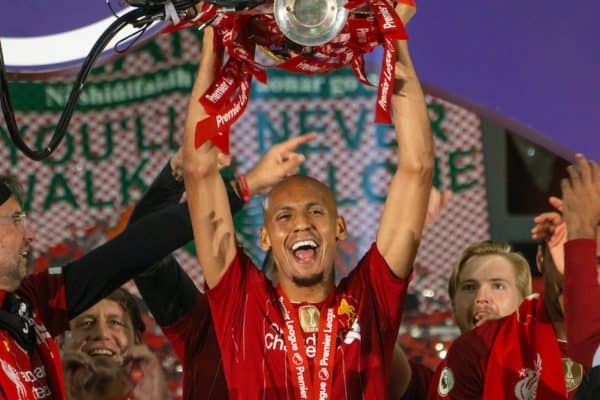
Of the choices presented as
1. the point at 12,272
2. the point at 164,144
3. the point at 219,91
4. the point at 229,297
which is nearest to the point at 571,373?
the point at 229,297

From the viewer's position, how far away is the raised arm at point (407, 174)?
138 inches

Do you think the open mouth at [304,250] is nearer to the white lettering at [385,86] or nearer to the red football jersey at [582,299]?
the white lettering at [385,86]

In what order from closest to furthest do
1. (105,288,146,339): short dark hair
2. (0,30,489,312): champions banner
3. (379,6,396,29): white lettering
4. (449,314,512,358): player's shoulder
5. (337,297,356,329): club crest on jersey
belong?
(379,6,396,29): white lettering
(337,297,356,329): club crest on jersey
(449,314,512,358): player's shoulder
(105,288,146,339): short dark hair
(0,30,489,312): champions banner

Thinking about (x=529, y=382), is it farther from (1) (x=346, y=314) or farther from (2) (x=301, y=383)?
(2) (x=301, y=383)

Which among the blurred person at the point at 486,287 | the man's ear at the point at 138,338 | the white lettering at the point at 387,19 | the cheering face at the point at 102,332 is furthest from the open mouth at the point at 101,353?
the white lettering at the point at 387,19

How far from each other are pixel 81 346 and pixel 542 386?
1470 millimetres

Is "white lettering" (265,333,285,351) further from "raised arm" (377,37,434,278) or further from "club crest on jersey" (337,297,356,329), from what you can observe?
"raised arm" (377,37,434,278)

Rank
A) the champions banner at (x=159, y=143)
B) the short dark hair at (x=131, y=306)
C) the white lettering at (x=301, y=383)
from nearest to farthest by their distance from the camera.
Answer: the white lettering at (x=301, y=383)
the short dark hair at (x=131, y=306)
the champions banner at (x=159, y=143)

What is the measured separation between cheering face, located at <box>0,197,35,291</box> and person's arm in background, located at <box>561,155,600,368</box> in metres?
1.40

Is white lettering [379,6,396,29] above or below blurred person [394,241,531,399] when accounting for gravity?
above

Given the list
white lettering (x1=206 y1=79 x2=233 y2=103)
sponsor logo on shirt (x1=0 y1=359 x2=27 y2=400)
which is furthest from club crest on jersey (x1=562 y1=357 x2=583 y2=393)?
sponsor logo on shirt (x1=0 y1=359 x2=27 y2=400)

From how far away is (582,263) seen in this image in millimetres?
3168

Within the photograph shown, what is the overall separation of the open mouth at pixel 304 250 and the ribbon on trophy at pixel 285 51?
33 centimetres

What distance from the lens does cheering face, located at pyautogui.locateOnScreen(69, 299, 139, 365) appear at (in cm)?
426
